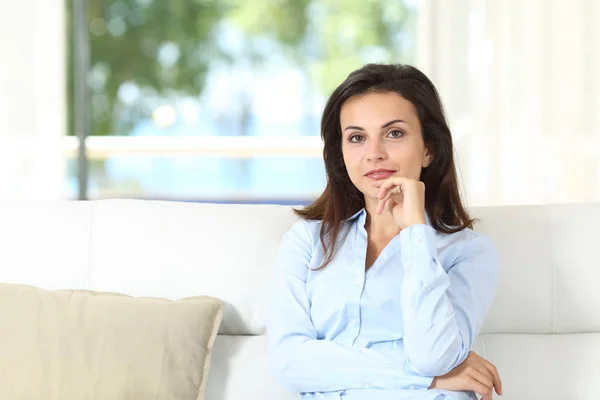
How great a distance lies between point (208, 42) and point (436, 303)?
6093 mm

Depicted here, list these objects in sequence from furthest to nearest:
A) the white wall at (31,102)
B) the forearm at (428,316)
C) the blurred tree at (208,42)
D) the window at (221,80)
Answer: the blurred tree at (208,42), the window at (221,80), the white wall at (31,102), the forearm at (428,316)

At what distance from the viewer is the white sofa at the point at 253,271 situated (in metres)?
1.79

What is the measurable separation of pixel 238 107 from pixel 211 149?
2.81 ft

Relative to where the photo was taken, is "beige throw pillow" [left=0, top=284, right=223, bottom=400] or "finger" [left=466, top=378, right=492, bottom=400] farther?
"beige throw pillow" [left=0, top=284, right=223, bottom=400]

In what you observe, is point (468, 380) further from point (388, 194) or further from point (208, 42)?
point (208, 42)

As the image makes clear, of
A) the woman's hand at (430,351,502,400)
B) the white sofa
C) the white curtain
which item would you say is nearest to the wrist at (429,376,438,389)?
the woman's hand at (430,351,502,400)

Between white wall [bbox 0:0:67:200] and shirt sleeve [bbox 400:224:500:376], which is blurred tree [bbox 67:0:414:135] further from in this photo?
shirt sleeve [bbox 400:224:500:376]

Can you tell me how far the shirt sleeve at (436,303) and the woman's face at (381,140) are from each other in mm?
159

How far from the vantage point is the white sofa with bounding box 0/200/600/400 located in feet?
5.88

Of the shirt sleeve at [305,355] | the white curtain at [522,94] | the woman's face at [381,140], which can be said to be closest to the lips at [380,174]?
the woman's face at [381,140]

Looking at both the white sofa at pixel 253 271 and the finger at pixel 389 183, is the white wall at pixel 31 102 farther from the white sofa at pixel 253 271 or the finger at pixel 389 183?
the finger at pixel 389 183

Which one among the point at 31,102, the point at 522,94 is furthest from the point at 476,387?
the point at 31,102

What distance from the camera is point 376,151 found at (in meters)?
1.64

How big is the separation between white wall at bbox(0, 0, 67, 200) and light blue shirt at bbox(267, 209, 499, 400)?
7.99 ft
